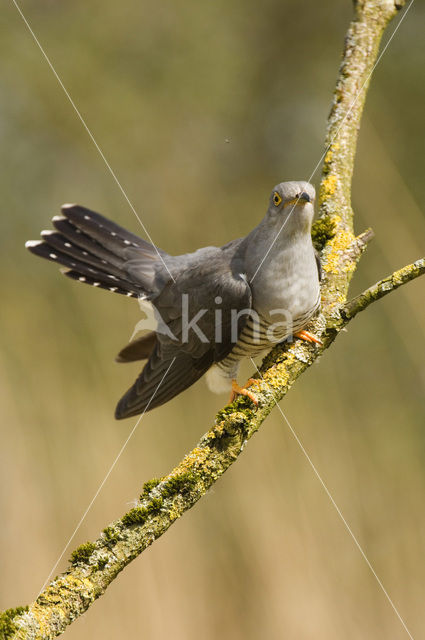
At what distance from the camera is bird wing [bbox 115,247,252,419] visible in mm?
2170

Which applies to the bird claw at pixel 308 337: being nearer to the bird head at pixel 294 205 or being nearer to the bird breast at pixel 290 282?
the bird breast at pixel 290 282

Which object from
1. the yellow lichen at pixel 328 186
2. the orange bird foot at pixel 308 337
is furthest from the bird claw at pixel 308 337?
the yellow lichen at pixel 328 186

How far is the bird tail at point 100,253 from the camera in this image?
8.58 ft

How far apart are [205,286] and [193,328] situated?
7.1 inches

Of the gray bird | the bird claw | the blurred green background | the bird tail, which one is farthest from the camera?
the blurred green background

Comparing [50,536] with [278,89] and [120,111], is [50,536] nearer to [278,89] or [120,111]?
[120,111]

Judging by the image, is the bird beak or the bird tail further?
the bird tail

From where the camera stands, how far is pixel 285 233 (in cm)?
204

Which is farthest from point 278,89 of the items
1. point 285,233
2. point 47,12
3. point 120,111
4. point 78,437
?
point 78,437

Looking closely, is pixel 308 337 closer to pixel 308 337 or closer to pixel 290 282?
pixel 308 337

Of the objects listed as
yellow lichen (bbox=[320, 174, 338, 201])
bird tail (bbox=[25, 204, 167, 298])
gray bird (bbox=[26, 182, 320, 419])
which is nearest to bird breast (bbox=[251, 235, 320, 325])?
gray bird (bbox=[26, 182, 320, 419])

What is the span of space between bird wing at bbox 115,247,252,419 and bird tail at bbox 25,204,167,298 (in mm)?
228

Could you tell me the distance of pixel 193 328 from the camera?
2305 millimetres

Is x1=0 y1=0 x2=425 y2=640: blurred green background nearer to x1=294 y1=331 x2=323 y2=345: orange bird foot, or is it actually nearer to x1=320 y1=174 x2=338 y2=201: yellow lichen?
x1=320 y1=174 x2=338 y2=201: yellow lichen
